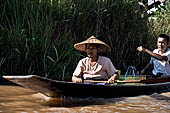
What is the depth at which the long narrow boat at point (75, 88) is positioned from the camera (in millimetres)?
3352

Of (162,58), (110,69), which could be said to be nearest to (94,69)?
(110,69)

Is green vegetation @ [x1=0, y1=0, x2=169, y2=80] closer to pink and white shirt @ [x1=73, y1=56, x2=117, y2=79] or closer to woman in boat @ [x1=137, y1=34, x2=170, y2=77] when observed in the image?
pink and white shirt @ [x1=73, y1=56, x2=117, y2=79]

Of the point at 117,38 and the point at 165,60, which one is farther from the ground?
the point at 117,38

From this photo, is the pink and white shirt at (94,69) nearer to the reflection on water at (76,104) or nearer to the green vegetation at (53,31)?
the reflection on water at (76,104)

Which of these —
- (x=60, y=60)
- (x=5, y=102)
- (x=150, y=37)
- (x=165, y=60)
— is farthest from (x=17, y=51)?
(x=150, y=37)

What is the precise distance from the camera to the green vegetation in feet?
17.0

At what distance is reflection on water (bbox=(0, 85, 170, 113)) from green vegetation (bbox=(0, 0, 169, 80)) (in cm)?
101

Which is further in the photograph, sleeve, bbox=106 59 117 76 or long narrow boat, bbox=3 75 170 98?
sleeve, bbox=106 59 117 76

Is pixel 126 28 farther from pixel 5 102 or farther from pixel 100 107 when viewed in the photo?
pixel 5 102

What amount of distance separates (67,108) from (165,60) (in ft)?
9.57

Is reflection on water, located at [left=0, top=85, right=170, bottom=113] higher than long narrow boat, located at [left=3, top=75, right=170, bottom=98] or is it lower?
lower

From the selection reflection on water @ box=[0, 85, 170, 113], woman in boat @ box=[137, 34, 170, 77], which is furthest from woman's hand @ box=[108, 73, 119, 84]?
woman in boat @ box=[137, 34, 170, 77]

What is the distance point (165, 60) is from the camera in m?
5.59

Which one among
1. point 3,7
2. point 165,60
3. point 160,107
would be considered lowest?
point 160,107
